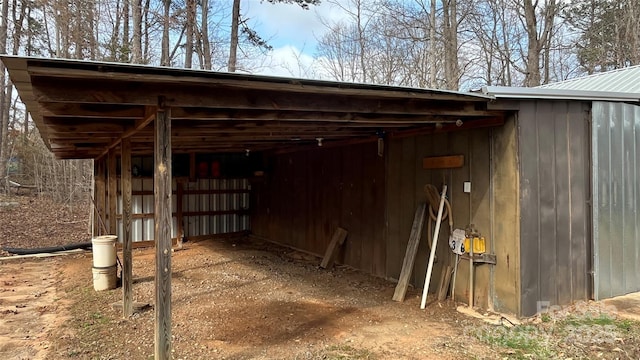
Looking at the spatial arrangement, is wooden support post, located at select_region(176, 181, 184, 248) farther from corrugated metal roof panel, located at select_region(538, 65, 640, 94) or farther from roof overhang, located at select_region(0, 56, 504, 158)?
corrugated metal roof panel, located at select_region(538, 65, 640, 94)

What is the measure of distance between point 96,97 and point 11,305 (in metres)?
4.28

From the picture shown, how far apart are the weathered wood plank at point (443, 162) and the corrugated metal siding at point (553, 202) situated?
32.6 inches

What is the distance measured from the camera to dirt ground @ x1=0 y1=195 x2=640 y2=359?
385cm

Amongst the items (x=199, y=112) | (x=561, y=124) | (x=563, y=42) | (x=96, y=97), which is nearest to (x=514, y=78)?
(x=563, y=42)

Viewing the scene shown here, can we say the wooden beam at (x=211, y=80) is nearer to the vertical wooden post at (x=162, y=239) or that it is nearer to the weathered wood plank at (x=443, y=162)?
the vertical wooden post at (x=162, y=239)

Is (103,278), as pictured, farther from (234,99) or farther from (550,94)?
(550,94)

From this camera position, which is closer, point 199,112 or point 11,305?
point 199,112

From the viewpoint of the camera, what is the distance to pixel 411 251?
5.78 metres

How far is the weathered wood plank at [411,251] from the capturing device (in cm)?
563

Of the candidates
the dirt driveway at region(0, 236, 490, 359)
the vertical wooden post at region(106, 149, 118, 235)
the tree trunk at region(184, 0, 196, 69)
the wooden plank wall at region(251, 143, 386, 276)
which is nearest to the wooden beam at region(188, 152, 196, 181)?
the wooden plank wall at region(251, 143, 386, 276)

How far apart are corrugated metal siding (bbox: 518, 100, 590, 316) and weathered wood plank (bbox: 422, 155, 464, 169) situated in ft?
2.72

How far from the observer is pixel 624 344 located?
3758 mm

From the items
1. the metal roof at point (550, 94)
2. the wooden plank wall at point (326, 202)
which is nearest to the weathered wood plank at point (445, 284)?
the wooden plank wall at point (326, 202)

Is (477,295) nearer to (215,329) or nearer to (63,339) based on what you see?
(215,329)
